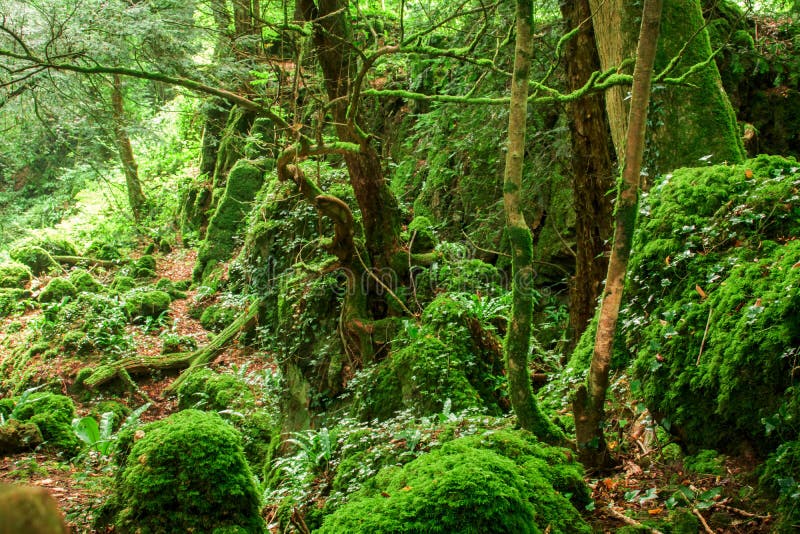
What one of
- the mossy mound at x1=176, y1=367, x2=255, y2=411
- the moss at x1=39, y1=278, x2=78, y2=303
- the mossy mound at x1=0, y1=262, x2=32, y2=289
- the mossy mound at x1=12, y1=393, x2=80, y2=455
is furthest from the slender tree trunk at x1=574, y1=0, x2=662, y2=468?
the mossy mound at x1=0, y1=262, x2=32, y2=289

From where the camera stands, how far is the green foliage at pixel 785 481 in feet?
8.34

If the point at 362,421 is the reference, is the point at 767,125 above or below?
above

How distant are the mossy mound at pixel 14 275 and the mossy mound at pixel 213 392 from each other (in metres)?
8.47

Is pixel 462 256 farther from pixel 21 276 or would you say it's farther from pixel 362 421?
pixel 21 276

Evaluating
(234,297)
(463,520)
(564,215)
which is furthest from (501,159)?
(463,520)

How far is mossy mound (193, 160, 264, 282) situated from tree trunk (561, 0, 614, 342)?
9.70 metres

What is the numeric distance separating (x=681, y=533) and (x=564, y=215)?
6.32 m

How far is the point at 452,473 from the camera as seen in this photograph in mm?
2494

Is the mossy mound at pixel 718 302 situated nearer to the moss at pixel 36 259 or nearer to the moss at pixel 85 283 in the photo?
the moss at pixel 85 283

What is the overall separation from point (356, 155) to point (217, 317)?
6.84 m

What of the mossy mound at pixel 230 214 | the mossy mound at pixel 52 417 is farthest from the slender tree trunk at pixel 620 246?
the mossy mound at pixel 230 214

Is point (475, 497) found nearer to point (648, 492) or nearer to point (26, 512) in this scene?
point (648, 492)

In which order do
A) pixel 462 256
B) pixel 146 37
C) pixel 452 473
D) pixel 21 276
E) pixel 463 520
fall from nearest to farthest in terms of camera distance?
pixel 463 520 → pixel 452 473 → pixel 146 37 → pixel 462 256 → pixel 21 276

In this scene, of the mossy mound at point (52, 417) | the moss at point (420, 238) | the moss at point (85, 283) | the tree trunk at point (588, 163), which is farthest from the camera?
the moss at point (85, 283)
